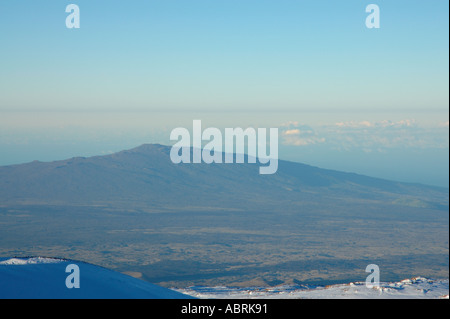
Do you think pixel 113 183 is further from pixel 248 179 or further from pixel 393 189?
pixel 393 189

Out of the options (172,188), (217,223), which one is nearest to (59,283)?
(217,223)

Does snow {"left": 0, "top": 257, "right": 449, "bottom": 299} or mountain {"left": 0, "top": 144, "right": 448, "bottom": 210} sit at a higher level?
snow {"left": 0, "top": 257, "right": 449, "bottom": 299}

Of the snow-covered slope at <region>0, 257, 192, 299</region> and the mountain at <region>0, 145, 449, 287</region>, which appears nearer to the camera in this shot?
the snow-covered slope at <region>0, 257, 192, 299</region>

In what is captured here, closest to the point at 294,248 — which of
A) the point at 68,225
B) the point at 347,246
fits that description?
the point at 347,246
